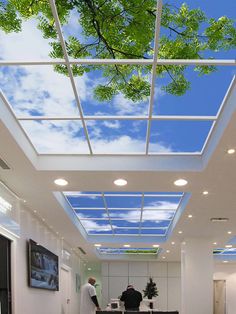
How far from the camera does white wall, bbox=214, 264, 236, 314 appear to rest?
27.0 meters

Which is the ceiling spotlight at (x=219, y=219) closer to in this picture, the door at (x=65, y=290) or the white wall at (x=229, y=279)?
the door at (x=65, y=290)

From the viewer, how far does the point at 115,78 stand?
6047 millimetres

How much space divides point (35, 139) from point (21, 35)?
2.90 metres

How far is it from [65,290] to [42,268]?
6.43m

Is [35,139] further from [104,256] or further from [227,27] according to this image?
[104,256]

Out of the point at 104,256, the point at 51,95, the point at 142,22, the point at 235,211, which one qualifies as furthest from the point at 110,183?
the point at 104,256

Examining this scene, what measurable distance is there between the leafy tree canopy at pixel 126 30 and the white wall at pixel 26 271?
195 inches

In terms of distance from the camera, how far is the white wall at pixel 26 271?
10391 mm

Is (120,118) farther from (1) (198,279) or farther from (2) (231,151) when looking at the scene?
(1) (198,279)

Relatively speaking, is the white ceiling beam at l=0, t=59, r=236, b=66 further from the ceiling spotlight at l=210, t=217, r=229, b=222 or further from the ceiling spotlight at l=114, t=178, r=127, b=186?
the ceiling spotlight at l=210, t=217, r=229, b=222

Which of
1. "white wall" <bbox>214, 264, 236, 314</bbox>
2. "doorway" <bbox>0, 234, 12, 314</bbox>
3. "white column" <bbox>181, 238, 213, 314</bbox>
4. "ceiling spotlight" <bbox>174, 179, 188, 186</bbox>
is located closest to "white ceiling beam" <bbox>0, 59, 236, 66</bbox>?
"ceiling spotlight" <bbox>174, 179, 188, 186</bbox>

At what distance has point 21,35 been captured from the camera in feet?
16.9

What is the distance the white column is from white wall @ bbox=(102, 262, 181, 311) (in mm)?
11512

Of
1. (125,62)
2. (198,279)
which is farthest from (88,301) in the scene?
(125,62)
